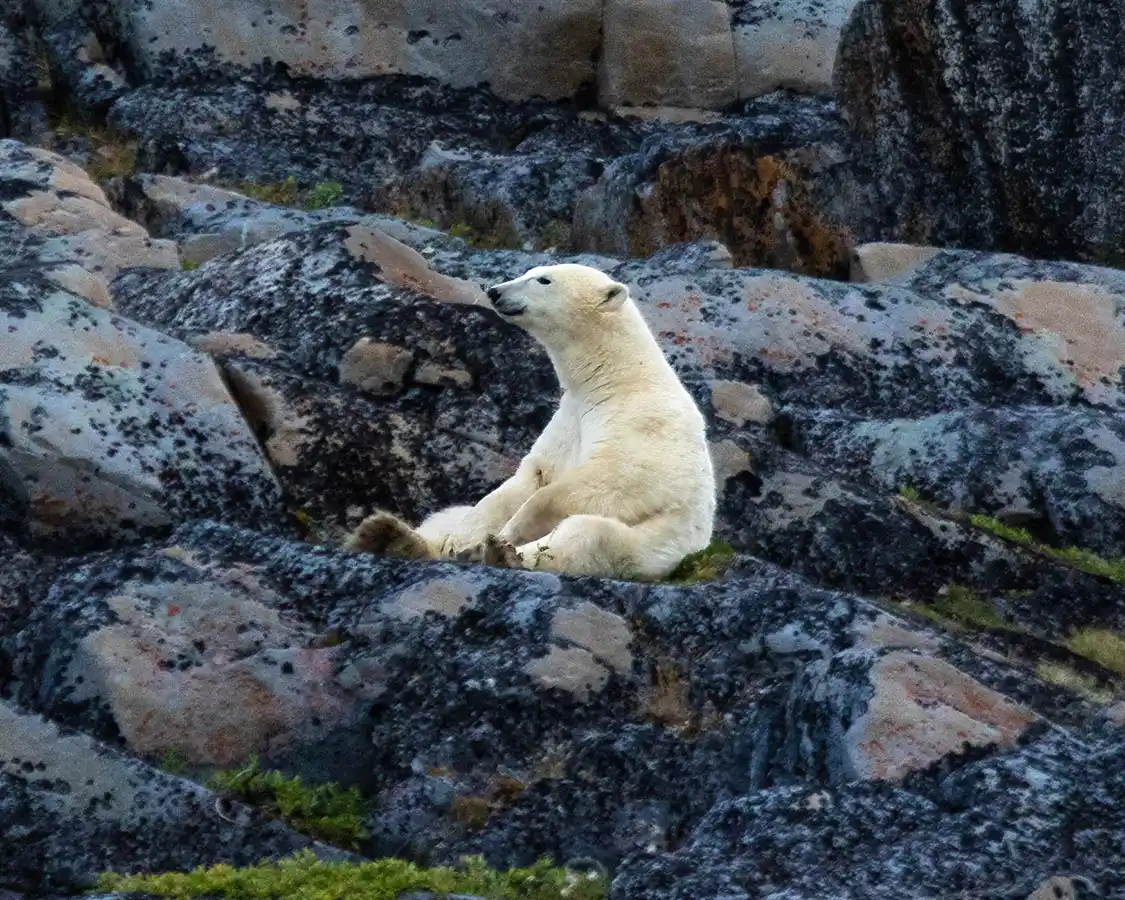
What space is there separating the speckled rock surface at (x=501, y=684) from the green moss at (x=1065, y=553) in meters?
3.92

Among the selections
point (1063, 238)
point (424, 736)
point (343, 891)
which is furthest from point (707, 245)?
point (343, 891)

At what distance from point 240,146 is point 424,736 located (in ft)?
44.6

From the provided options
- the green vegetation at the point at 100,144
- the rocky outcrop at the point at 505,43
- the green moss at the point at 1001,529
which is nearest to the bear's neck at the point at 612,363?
the green moss at the point at 1001,529

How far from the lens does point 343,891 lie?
789cm

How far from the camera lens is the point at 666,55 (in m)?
24.7

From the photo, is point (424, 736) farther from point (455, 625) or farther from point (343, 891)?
point (343, 891)

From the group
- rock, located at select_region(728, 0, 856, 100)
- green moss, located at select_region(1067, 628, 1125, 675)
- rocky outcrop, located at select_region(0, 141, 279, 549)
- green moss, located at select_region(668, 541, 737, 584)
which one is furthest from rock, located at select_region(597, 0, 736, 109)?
green moss, located at select_region(668, 541, 737, 584)

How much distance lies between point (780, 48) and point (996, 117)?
431cm

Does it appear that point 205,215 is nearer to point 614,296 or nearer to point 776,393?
point 776,393

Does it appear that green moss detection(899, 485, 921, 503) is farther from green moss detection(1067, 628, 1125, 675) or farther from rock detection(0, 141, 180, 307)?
rock detection(0, 141, 180, 307)

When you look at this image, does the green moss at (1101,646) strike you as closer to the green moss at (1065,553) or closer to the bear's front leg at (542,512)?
the green moss at (1065,553)

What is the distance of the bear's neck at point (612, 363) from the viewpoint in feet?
42.3

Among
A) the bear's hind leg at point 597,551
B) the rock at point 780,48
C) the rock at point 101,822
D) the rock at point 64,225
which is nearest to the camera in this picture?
the rock at point 101,822

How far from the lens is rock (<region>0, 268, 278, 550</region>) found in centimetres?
1203
